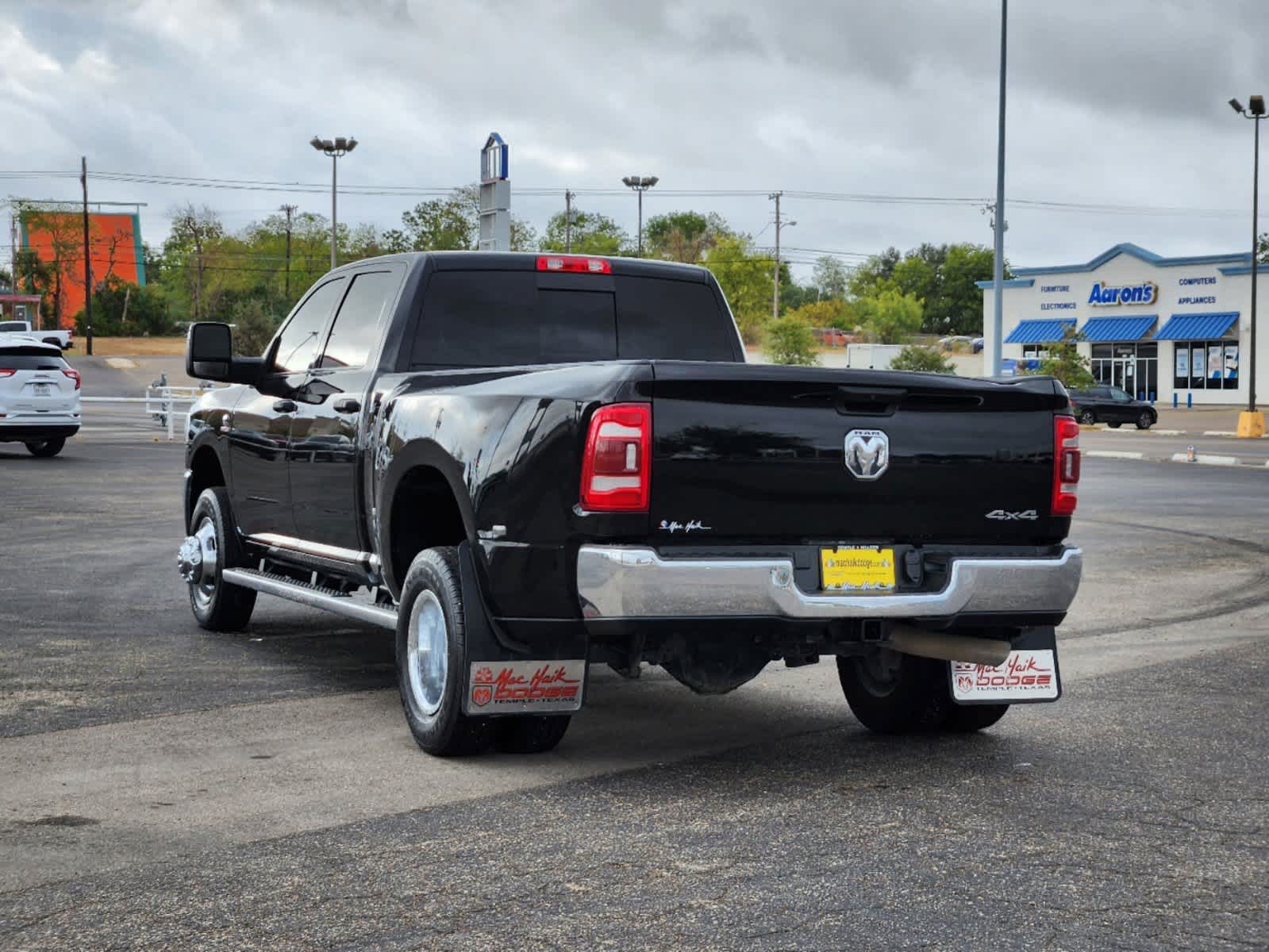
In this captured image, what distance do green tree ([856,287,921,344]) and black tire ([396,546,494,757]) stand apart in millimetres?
134108

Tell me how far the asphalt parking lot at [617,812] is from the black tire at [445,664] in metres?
0.13

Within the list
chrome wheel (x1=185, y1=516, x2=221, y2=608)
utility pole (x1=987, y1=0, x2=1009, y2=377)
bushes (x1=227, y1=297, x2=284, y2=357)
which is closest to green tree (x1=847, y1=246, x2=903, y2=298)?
bushes (x1=227, y1=297, x2=284, y2=357)

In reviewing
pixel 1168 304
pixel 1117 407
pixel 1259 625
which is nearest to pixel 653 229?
pixel 1168 304

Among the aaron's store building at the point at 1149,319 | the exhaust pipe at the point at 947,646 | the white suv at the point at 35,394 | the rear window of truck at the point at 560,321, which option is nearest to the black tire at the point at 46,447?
the white suv at the point at 35,394

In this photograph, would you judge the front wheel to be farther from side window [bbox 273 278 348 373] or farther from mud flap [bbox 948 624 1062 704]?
mud flap [bbox 948 624 1062 704]

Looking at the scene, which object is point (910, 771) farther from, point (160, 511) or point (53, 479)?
point (53, 479)

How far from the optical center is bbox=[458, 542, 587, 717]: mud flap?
587 cm

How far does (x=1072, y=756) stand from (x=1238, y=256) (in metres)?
68.3

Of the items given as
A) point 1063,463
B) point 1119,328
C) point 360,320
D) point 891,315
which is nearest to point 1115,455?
point 360,320

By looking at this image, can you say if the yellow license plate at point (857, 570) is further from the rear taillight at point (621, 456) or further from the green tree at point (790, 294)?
the green tree at point (790, 294)

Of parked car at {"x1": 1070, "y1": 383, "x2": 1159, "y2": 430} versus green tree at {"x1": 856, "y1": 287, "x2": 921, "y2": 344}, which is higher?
green tree at {"x1": 856, "y1": 287, "x2": 921, "y2": 344}

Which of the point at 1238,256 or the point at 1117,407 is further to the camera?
the point at 1238,256

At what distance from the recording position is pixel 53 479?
2231cm

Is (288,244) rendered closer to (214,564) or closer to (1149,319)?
(1149,319)
